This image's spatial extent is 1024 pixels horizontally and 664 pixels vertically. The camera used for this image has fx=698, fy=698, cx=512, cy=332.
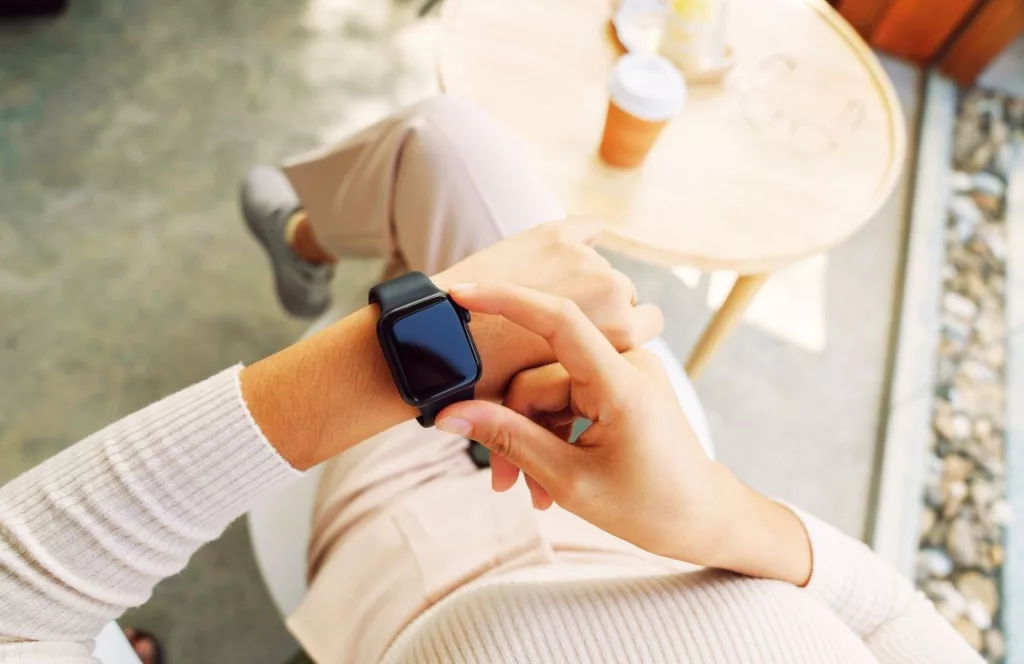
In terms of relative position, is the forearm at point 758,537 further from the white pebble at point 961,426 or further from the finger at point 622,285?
the white pebble at point 961,426

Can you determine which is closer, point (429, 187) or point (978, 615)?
point (429, 187)

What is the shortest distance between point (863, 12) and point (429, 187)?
6.41 feet

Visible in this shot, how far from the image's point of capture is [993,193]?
6.56ft

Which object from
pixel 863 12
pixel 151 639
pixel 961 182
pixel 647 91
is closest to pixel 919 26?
pixel 863 12

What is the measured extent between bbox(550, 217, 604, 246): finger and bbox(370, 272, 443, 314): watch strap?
194 mm

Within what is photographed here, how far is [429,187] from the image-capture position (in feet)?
2.92

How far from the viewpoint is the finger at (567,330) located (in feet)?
1.86

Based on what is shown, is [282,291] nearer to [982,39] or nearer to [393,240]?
[393,240]

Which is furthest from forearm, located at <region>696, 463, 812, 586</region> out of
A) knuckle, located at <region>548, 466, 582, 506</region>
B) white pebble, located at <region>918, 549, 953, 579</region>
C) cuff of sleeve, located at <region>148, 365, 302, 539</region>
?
white pebble, located at <region>918, 549, 953, 579</region>

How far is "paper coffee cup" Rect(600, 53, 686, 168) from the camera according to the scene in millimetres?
981

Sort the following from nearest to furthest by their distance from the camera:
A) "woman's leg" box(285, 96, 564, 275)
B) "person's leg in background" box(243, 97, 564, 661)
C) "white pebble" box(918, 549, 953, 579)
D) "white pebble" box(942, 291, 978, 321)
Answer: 1. "person's leg in background" box(243, 97, 564, 661)
2. "woman's leg" box(285, 96, 564, 275)
3. "white pebble" box(918, 549, 953, 579)
4. "white pebble" box(942, 291, 978, 321)

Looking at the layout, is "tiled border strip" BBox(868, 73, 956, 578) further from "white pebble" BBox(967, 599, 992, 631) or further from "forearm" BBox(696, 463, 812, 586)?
"forearm" BBox(696, 463, 812, 586)

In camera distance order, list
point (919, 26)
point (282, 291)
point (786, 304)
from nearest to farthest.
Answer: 1. point (282, 291)
2. point (786, 304)
3. point (919, 26)

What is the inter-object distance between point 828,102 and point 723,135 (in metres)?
0.25
